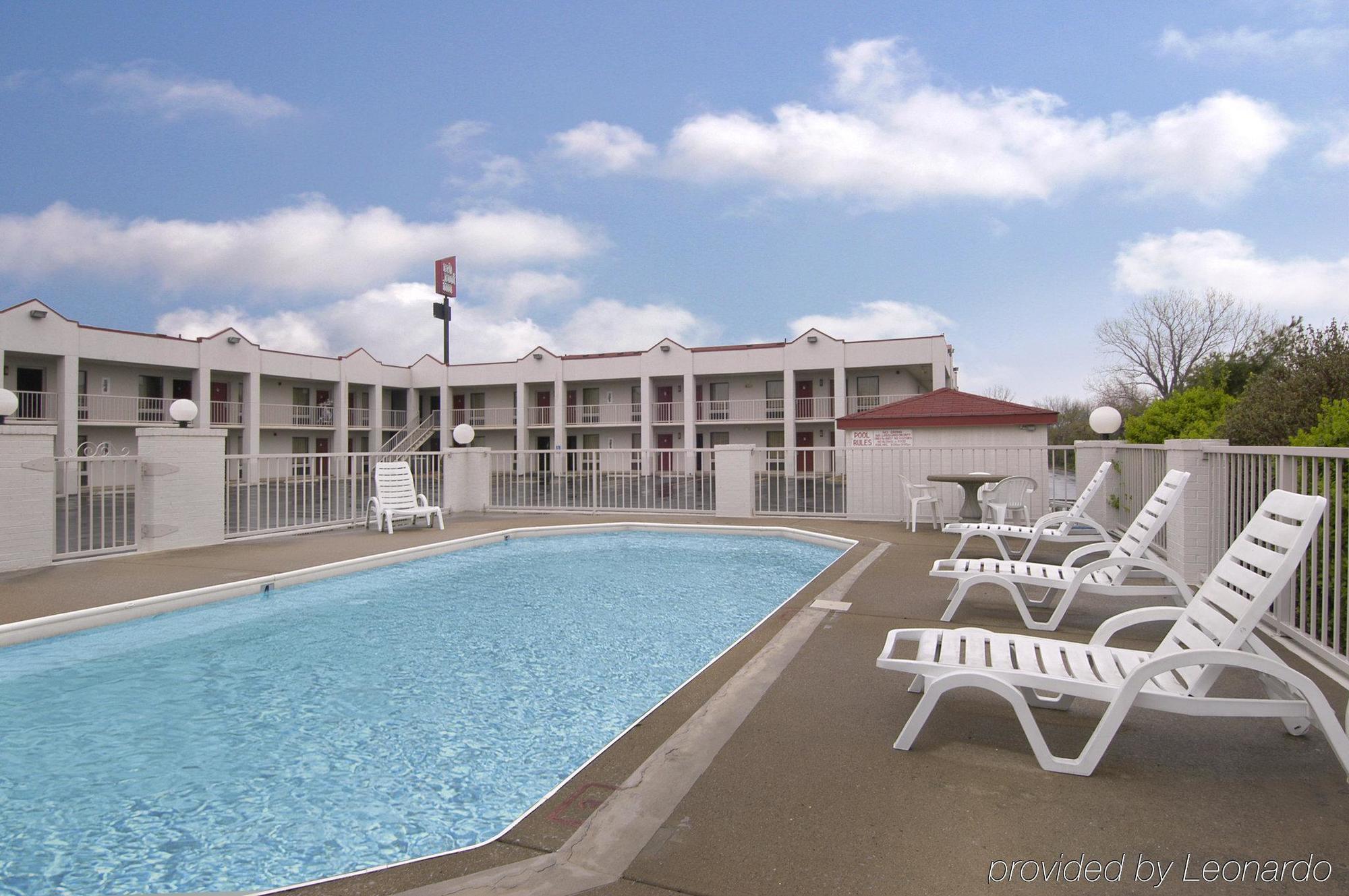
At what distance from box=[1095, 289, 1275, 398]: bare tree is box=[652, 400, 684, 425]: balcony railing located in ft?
74.1

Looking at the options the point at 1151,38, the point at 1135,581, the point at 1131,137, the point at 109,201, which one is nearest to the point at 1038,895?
the point at 1135,581

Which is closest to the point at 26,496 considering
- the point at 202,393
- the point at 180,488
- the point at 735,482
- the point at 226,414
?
the point at 180,488

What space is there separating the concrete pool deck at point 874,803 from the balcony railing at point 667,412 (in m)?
33.9

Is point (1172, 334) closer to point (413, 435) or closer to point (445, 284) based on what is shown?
point (445, 284)

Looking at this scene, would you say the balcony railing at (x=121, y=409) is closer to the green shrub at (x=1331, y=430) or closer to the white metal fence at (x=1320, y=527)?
the white metal fence at (x=1320, y=527)

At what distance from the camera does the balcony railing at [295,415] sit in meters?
34.8

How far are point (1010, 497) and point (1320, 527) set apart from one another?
7232mm

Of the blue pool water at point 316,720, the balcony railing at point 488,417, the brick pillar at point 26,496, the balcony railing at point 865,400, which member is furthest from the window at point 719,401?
the brick pillar at point 26,496

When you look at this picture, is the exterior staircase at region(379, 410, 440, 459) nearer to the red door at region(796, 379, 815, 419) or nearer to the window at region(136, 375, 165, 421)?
the window at region(136, 375, 165, 421)

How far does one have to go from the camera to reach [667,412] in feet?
126

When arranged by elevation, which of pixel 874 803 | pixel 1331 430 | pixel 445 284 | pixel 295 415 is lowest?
pixel 874 803

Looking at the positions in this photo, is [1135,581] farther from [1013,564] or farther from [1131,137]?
[1131,137]

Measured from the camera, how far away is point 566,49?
1533cm

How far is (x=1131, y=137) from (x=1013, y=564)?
16668mm
